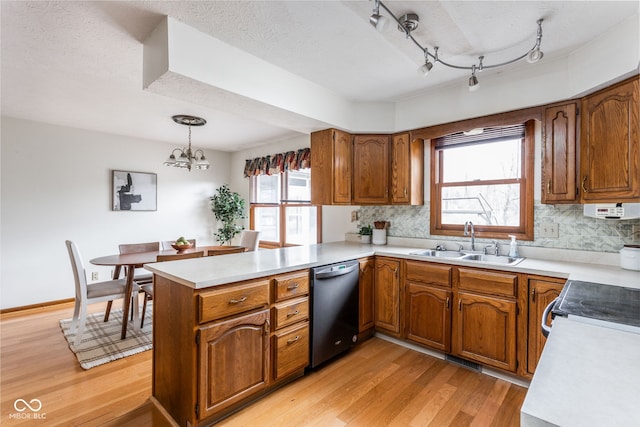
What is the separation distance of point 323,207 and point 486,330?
2319 mm

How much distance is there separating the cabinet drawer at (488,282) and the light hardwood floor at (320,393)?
674mm

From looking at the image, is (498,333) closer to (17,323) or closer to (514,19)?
(514,19)

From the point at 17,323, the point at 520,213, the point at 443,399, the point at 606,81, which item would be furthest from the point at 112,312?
the point at 606,81

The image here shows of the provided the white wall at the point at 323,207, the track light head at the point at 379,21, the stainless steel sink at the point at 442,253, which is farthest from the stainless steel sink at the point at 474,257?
the track light head at the point at 379,21

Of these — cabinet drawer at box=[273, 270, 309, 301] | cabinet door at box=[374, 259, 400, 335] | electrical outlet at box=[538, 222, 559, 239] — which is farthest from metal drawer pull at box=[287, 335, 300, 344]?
electrical outlet at box=[538, 222, 559, 239]

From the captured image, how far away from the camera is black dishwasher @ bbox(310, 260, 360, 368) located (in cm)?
228

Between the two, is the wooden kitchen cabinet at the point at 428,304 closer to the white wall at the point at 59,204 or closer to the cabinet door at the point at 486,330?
the cabinet door at the point at 486,330

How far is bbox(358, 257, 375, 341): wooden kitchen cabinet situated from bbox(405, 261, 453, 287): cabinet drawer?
0.35m

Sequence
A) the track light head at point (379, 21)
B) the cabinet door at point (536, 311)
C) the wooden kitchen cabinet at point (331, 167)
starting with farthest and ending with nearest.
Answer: the wooden kitchen cabinet at point (331, 167) < the cabinet door at point (536, 311) < the track light head at point (379, 21)

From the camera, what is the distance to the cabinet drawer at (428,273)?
7.92ft

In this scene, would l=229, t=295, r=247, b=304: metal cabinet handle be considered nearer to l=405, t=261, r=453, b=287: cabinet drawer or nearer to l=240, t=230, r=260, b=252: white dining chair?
l=405, t=261, r=453, b=287: cabinet drawer

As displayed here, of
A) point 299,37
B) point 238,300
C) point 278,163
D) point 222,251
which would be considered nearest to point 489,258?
point 238,300

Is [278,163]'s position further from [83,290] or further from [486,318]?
[486,318]

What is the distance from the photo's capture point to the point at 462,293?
2.33 metres
